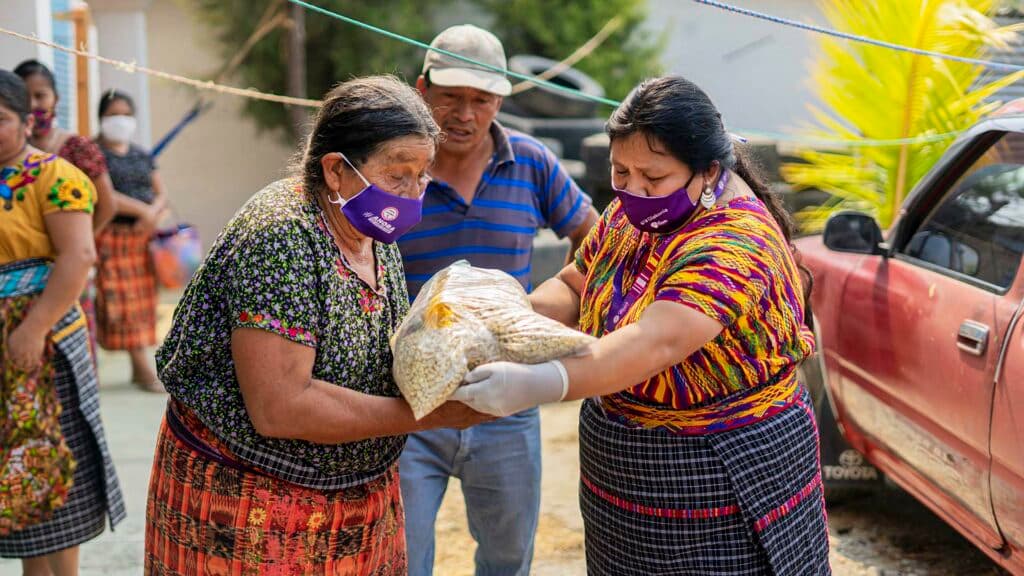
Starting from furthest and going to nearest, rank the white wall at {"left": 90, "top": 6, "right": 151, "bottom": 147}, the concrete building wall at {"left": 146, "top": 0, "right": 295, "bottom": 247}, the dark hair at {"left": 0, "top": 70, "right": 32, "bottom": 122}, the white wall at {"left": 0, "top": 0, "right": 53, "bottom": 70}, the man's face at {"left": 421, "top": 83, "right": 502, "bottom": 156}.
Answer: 1. the concrete building wall at {"left": 146, "top": 0, "right": 295, "bottom": 247}
2. the white wall at {"left": 90, "top": 6, "right": 151, "bottom": 147}
3. the white wall at {"left": 0, "top": 0, "right": 53, "bottom": 70}
4. the dark hair at {"left": 0, "top": 70, "right": 32, "bottom": 122}
5. the man's face at {"left": 421, "top": 83, "right": 502, "bottom": 156}

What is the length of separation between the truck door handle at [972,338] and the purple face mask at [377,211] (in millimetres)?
1868

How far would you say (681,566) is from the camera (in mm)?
2316

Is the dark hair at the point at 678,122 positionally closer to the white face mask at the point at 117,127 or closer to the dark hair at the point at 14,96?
the dark hair at the point at 14,96

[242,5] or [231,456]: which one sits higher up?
[242,5]

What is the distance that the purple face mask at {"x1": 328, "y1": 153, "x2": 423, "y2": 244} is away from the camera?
2.14 meters

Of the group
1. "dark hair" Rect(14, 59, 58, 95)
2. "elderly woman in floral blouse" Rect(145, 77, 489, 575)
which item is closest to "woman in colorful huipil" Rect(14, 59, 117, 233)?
"dark hair" Rect(14, 59, 58, 95)

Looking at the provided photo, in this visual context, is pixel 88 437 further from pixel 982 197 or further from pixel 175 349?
pixel 982 197

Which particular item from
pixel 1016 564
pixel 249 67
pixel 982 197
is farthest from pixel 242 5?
pixel 1016 564

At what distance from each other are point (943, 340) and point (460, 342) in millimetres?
2002

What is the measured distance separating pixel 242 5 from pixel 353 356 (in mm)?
12184

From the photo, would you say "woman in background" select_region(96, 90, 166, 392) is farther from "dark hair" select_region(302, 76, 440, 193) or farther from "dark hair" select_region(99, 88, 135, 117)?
"dark hair" select_region(302, 76, 440, 193)

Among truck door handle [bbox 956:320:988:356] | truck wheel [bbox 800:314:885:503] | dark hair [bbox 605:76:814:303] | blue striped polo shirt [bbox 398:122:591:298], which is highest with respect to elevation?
dark hair [bbox 605:76:814:303]

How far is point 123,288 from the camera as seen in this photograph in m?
6.62

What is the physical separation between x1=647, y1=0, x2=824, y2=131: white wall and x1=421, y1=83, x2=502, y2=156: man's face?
1167cm
